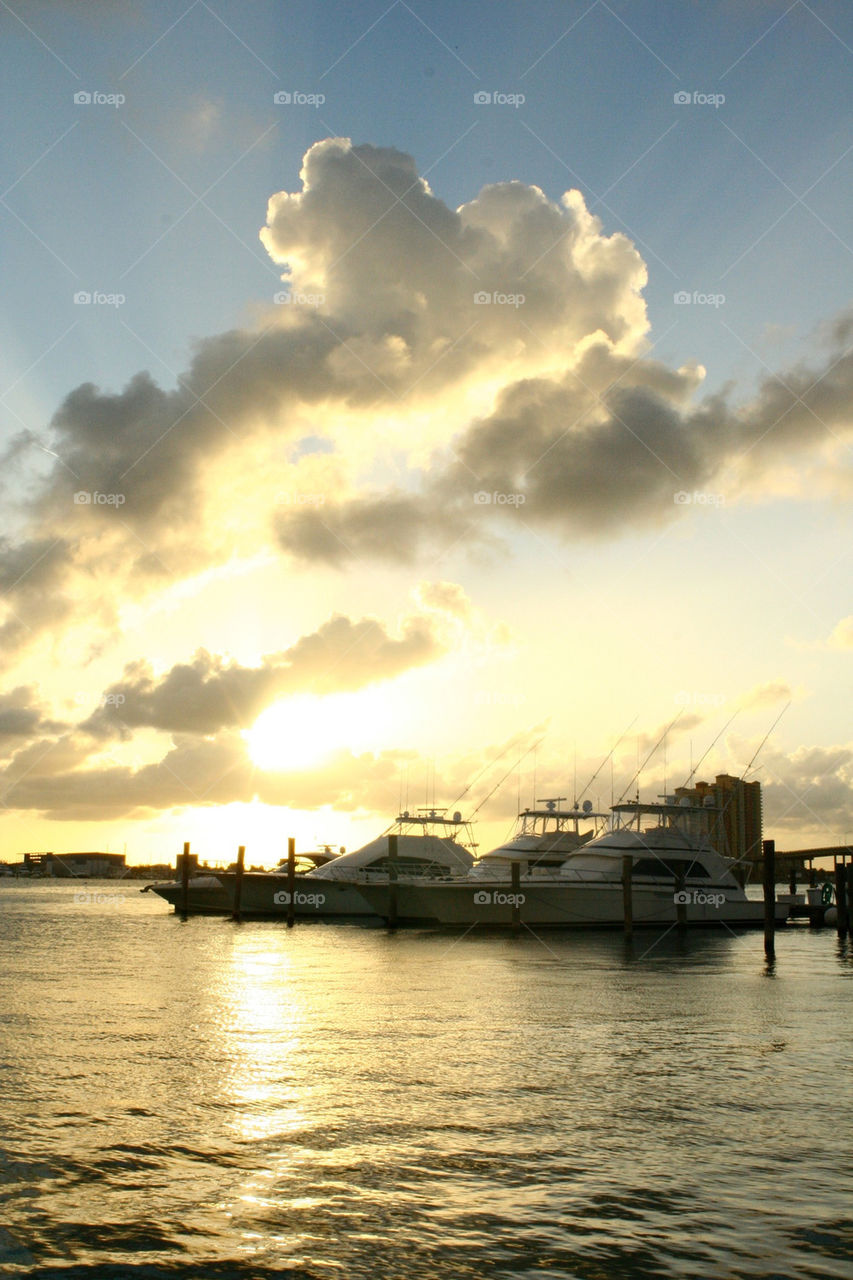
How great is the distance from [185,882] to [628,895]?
30880 millimetres

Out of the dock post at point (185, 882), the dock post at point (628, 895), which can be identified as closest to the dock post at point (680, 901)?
the dock post at point (628, 895)

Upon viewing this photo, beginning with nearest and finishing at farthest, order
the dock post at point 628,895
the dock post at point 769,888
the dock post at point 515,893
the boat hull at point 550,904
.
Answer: the dock post at point 769,888 < the dock post at point 628,895 < the dock post at point 515,893 < the boat hull at point 550,904

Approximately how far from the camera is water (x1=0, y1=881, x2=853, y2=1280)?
7914 mm

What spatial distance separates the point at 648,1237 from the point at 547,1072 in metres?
6.46

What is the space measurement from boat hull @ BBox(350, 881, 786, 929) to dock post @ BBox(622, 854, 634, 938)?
1056 millimetres

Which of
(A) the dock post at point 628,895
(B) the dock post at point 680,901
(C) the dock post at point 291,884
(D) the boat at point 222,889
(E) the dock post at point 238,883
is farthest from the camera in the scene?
(D) the boat at point 222,889

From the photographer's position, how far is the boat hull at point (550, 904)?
42.2 meters

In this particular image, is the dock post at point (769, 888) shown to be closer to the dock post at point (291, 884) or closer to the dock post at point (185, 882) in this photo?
the dock post at point (291, 884)

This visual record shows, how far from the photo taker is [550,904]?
42.5 meters

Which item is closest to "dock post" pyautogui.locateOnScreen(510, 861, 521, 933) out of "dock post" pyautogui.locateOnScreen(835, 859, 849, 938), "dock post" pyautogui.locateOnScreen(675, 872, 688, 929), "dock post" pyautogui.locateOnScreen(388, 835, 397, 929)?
"dock post" pyautogui.locateOnScreen(388, 835, 397, 929)

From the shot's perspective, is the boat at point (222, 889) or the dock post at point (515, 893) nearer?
the dock post at point (515, 893)

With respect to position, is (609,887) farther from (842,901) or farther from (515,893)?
(842,901)

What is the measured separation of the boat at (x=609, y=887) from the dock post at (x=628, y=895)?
197 millimetres

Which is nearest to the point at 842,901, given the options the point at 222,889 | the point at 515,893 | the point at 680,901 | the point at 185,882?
the point at 680,901
